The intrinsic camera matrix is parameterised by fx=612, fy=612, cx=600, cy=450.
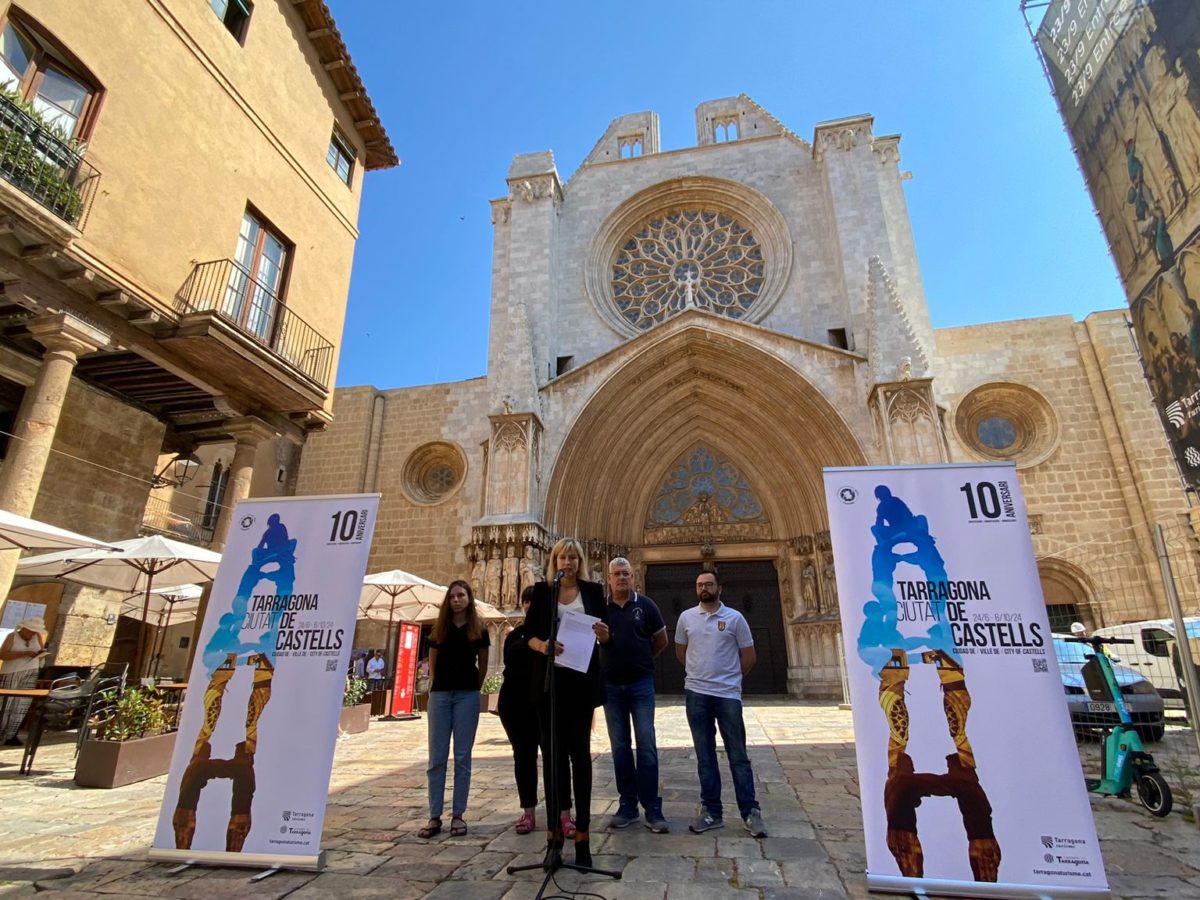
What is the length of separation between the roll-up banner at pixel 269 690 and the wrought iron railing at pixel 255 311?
19.5ft

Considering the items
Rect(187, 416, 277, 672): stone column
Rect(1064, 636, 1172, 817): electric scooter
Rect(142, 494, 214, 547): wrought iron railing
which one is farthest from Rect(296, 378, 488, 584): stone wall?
Rect(1064, 636, 1172, 817): electric scooter

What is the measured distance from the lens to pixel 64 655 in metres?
8.97

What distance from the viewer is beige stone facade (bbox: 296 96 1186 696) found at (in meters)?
12.3

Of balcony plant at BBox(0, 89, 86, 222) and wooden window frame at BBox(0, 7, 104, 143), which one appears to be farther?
wooden window frame at BBox(0, 7, 104, 143)

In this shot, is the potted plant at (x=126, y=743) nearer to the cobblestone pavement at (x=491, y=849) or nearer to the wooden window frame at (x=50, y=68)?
the cobblestone pavement at (x=491, y=849)

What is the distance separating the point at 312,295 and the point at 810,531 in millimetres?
10995

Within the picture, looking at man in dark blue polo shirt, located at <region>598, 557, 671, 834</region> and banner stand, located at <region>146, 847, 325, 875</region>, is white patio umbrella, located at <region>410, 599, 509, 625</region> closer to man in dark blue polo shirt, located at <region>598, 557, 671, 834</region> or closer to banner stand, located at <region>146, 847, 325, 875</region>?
man in dark blue polo shirt, located at <region>598, 557, 671, 834</region>

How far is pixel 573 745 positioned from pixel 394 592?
25.6 ft

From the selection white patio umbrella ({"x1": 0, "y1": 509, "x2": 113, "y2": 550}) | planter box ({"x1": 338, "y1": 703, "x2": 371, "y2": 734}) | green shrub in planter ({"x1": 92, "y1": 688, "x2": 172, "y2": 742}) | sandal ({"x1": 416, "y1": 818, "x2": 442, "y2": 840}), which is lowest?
sandal ({"x1": 416, "y1": 818, "x2": 442, "y2": 840})

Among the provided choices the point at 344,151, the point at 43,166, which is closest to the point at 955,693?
the point at 43,166

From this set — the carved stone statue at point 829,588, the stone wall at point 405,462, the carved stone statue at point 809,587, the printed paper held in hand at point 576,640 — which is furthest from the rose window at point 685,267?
the printed paper held in hand at point 576,640

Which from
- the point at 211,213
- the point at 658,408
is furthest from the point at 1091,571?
the point at 211,213

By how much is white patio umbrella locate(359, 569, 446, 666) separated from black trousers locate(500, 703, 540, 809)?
628 centimetres

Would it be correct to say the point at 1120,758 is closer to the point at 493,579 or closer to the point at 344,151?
the point at 493,579
